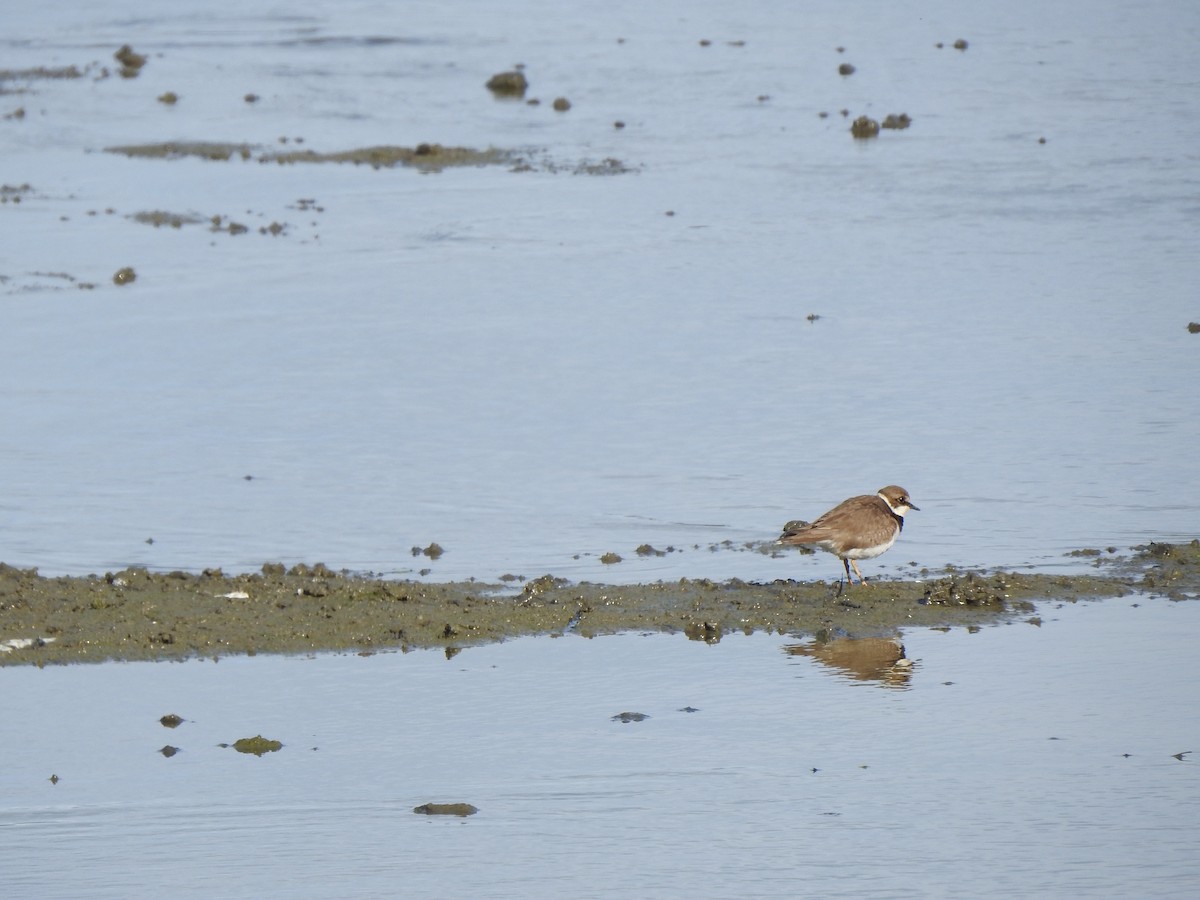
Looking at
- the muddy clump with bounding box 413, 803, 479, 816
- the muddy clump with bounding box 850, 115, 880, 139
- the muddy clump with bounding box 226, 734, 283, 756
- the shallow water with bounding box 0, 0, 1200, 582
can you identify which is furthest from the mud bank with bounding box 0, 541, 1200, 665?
the muddy clump with bounding box 850, 115, 880, 139

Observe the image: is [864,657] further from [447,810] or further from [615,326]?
[615,326]

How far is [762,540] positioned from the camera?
13.6 metres

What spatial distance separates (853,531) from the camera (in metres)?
12.0

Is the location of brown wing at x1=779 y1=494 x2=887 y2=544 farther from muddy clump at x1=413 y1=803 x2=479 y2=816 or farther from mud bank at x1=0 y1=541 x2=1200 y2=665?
muddy clump at x1=413 y1=803 x2=479 y2=816

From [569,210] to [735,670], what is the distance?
→ 16.6 metres

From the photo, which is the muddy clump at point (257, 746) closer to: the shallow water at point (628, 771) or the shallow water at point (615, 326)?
the shallow water at point (628, 771)

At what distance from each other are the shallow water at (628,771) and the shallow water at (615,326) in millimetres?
1995

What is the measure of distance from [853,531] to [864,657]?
102cm

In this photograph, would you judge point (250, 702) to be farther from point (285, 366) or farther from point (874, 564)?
point (285, 366)

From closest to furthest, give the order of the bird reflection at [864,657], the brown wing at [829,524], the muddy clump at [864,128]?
the bird reflection at [864,657], the brown wing at [829,524], the muddy clump at [864,128]

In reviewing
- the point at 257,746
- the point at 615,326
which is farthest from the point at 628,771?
the point at 615,326

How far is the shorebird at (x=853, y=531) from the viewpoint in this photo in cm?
1198

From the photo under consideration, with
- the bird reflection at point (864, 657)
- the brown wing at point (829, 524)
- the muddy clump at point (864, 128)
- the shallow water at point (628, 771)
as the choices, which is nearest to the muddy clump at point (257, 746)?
the shallow water at point (628, 771)

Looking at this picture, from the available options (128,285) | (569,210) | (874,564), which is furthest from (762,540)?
(569,210)
